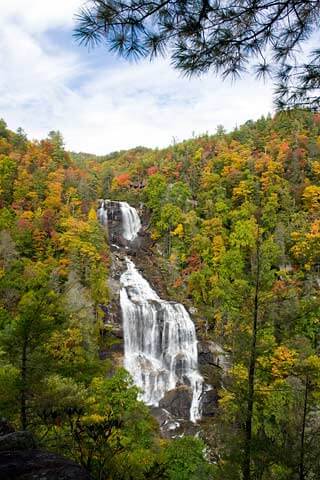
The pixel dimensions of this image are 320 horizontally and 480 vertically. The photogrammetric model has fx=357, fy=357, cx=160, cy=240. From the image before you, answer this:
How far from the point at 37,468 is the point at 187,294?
3159 centimetres

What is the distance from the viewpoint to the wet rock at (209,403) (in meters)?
23.5

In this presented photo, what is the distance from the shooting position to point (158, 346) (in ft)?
86.6

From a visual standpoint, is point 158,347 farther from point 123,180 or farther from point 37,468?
point 123,180

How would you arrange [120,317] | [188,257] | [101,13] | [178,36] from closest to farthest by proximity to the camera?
1. [101,13]
2. [178,36]
3. [120,317]
4. [188,257]

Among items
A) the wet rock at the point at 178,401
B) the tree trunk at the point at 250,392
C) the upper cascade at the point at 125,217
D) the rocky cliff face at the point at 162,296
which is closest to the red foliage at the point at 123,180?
the upper cascade at the point at 125,217

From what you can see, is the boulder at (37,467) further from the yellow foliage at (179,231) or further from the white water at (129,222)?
the white water at (129,222)

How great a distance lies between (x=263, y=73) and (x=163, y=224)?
122 feet

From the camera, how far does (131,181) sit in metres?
54.9

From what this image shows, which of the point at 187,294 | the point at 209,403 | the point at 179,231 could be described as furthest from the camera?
the point at 179,231

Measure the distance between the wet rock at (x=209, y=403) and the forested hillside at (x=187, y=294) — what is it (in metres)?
0.95

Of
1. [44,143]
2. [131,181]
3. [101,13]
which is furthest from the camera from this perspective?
[131,181]

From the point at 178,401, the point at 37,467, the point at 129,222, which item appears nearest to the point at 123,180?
the point at 129,222

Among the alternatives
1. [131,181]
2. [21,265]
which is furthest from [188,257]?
[131,181]

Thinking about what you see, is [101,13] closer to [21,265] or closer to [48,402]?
[48,402]
